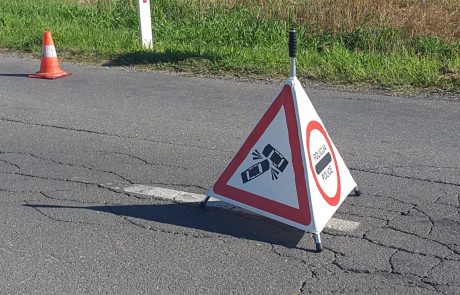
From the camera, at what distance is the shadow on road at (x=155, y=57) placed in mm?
11586

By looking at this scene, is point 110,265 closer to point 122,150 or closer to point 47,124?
point 122,150

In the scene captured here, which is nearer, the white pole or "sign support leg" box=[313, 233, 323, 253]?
"sign support leg" box=[313, 233, 323, 253]

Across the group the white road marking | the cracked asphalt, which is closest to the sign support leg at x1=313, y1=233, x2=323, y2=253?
the cracked asphalt

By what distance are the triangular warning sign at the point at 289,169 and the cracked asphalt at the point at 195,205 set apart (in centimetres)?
20

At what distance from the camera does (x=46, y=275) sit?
17.0 feet

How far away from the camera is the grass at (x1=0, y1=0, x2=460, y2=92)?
10.6 m

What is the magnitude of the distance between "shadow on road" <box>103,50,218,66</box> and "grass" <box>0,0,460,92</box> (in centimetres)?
2

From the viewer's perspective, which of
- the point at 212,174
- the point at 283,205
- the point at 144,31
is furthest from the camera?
the point at 144,31

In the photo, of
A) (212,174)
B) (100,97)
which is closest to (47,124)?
(100,97)

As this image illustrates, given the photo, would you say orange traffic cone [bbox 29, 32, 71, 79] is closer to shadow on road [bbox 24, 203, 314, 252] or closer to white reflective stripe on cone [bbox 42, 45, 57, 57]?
white reflective stripe on cone [bbox 42, 45, 57, 57]

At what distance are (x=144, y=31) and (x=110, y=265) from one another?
25.1ft

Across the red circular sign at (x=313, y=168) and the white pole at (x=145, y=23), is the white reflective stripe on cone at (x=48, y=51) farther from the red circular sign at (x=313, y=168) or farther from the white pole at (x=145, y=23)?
the red circular sign at (x=313, y=168)

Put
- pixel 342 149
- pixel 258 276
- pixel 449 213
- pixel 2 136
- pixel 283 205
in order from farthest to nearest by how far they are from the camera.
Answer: pixel 2 136 → pixel 342 149 → pixel 449 213 → pixel 283 205 → pixel 258 276

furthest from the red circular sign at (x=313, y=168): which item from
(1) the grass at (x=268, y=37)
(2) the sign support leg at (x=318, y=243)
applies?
(1) the grass at (x=268, y=37)
